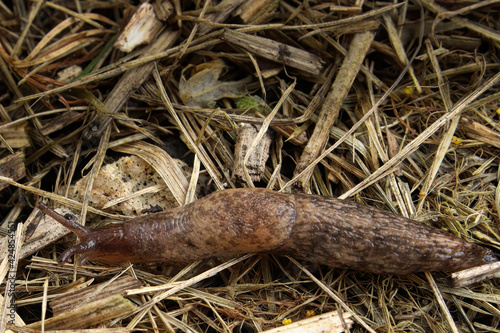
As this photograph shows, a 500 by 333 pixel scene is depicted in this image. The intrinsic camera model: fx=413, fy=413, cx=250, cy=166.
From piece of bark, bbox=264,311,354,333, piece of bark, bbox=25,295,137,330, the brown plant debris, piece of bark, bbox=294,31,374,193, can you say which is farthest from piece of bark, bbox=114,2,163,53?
piece of bark, bbox=264,311,354,333

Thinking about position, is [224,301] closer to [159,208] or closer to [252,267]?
[252,267]

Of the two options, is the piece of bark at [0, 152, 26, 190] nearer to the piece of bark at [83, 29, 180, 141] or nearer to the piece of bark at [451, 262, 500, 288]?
the piece of bark at [83, 29, 180, 141]

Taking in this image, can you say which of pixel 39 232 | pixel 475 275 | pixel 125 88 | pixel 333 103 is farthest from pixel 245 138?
pixel 475 275

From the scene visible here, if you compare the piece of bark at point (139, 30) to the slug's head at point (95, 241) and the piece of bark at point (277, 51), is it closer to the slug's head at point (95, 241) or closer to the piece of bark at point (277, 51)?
the piece of bark at point (277, 51)

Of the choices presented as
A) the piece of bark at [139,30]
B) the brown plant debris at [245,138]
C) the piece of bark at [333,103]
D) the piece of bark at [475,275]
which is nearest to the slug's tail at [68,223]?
the brown plant debris at [245,138]

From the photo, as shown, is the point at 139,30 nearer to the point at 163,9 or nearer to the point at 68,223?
the point at 163,9
